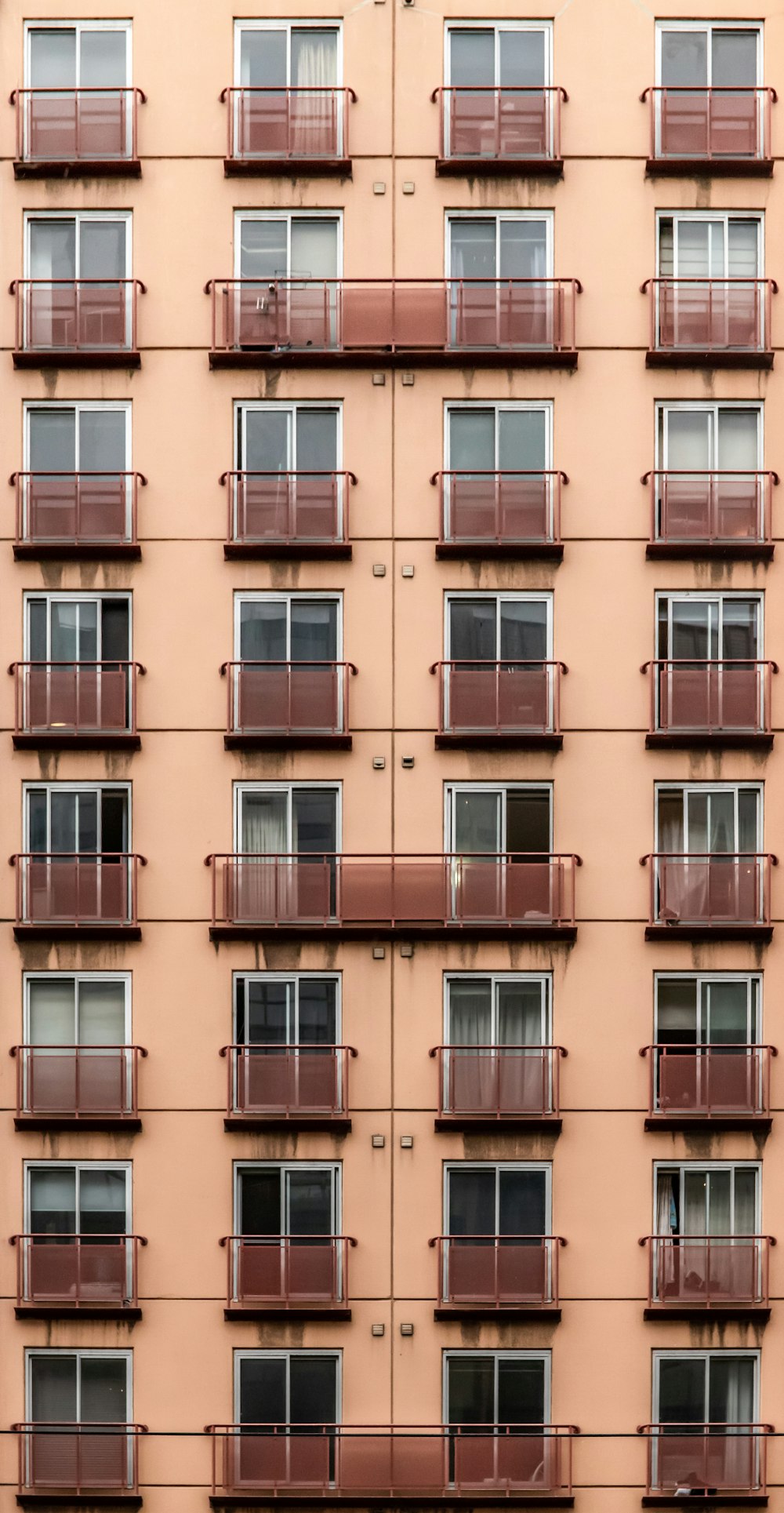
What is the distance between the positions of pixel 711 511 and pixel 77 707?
11752 mm

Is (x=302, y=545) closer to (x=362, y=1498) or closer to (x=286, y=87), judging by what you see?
(x=286, y=87)

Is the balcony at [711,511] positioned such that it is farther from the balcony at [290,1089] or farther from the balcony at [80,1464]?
the balcony at [80,1464]

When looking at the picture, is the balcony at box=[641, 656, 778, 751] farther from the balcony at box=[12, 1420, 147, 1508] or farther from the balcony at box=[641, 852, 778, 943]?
the balcony at box=[12, 1420, 147, 1508]

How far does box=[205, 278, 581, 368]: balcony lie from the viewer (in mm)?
29781

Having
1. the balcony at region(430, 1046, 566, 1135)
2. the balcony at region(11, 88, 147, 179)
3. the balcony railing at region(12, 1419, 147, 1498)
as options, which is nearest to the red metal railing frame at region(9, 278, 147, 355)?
the balcony at region(11, 88, 147, 179)

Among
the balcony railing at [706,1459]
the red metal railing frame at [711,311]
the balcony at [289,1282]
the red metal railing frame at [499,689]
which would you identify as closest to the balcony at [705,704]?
the red metal railing frame at [499,689]

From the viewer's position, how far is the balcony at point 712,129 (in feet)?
98.6

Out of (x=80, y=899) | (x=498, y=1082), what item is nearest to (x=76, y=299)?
(x=80, y=899)

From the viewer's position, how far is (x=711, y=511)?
29.9 m

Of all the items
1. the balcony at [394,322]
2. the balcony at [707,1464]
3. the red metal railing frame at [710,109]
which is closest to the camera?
the balcony at [707,1464]

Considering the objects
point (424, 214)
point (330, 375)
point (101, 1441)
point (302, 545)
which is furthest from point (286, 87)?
point (101, 1441)

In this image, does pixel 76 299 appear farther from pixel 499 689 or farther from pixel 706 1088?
pixel 706 1088

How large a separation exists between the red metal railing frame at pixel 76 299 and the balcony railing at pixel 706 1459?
2109 centimetres

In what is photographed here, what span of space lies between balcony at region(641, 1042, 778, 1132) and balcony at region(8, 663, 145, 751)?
10859 millimetres
